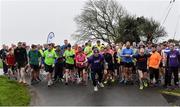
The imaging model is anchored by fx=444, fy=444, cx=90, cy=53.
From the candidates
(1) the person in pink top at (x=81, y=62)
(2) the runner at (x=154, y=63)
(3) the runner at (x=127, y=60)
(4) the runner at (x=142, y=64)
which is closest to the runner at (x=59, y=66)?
(1) the person in pink top at (x=81, y=62)

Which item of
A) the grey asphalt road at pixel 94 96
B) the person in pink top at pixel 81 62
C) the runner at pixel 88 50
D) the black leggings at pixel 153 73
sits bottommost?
the grey asphalt road at pixel 94 96

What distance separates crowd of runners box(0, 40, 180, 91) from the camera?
20.4 meters

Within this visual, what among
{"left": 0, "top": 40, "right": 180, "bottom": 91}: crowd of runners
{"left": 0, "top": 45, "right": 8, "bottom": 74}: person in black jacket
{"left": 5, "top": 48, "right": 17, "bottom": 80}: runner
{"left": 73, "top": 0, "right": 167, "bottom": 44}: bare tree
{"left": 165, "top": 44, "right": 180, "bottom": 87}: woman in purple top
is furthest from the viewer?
{"left": 73, "top": 0, "right": 167, "bottom": 44}: bare tree

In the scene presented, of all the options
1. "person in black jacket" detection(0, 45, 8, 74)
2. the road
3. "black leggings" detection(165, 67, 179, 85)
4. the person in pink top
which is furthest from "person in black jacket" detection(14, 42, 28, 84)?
"black leggings" detection(165, 67, 179, 85)

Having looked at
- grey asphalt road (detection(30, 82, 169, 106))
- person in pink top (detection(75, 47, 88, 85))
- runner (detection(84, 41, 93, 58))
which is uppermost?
runner (detection(84, 41, 93, 58))

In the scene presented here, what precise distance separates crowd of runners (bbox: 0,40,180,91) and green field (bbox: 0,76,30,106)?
0.81 m

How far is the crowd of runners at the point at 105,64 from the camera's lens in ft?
66.8

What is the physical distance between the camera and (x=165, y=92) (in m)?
19.3

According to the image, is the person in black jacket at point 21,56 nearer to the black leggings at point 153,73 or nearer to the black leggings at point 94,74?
the black leggings at point 94,74

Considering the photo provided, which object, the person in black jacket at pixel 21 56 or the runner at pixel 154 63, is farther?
the person in black jacket at pixel 21 56

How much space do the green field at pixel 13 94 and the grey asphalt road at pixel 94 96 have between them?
391mm

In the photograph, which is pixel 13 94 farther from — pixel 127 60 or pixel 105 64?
pixel 127 60

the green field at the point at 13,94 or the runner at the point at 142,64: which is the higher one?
the runner at the point at 142,64

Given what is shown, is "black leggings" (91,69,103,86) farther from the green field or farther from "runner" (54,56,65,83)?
the green field
